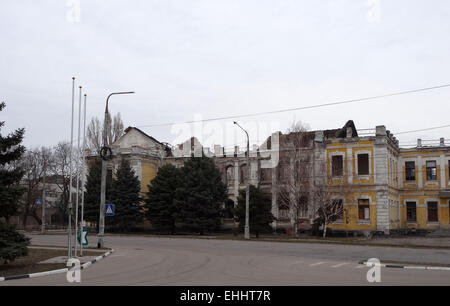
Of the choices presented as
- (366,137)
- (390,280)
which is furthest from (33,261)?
(366,137)

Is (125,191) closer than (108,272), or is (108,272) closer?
(108,272)

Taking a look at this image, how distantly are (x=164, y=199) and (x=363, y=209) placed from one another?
21.1 meters

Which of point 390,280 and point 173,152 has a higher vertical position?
point 173,152

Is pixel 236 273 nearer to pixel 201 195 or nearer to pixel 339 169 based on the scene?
pixel 201 195

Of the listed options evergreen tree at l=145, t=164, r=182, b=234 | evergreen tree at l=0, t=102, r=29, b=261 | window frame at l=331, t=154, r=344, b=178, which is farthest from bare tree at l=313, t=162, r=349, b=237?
evergreen tree at l=0, t=102, r=29, b=261

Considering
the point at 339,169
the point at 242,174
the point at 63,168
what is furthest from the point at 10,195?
the point at 63,168

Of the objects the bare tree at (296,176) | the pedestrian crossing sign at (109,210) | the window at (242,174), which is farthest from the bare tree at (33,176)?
the pedestrian crossing sign at (109,210)

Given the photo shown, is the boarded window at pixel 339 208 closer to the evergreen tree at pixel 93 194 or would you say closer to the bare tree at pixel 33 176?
the evergreen tree at pixel 93 194

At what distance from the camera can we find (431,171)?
52.4 meters

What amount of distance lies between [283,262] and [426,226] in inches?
1489

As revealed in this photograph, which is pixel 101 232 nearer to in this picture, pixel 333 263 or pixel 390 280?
pixel 333 263

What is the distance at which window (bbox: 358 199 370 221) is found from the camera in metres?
46.8
